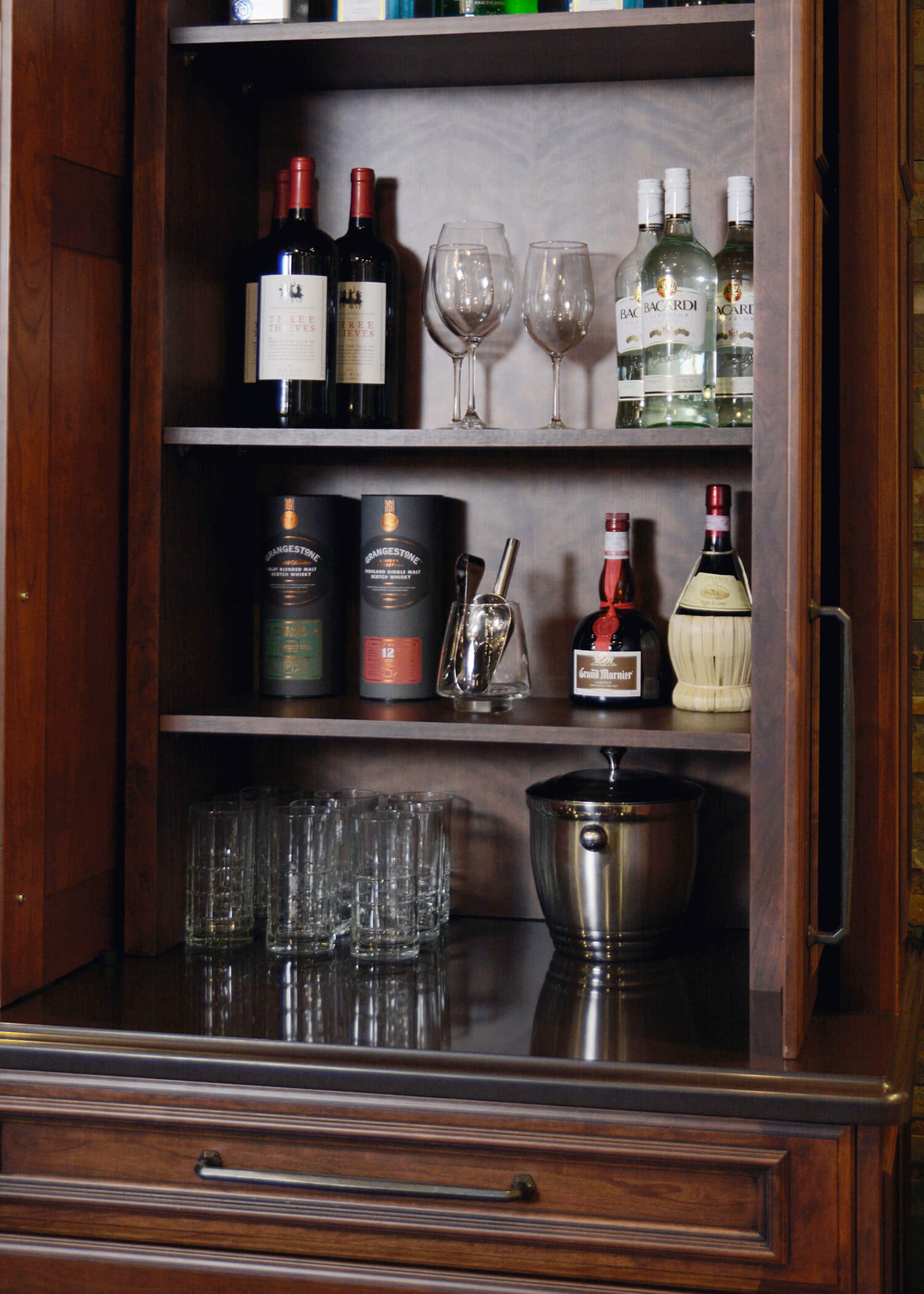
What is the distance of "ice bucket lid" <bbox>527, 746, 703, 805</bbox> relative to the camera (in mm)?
1618

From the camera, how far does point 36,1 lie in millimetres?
1446

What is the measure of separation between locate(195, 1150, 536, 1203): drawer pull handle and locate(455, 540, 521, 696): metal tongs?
1.99 feet

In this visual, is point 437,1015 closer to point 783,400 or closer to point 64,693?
point 64,693

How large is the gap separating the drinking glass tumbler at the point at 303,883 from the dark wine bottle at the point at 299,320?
515 mm

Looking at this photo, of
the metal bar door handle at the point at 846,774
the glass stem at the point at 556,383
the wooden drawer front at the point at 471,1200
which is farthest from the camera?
the glass stem at the point at 556,383

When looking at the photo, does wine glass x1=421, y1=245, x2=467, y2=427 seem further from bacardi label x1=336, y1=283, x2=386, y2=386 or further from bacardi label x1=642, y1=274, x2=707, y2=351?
bacardi label x1=642, y1=274, x2=707, y2=351

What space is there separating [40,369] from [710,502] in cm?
82

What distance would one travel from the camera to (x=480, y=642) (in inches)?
66.7

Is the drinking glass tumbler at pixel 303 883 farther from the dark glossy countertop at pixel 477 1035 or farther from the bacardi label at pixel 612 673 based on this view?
the bacardi label at pixel 612 673

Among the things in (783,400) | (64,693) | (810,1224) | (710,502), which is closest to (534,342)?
(710,502)

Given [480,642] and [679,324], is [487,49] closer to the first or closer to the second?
[679,324]

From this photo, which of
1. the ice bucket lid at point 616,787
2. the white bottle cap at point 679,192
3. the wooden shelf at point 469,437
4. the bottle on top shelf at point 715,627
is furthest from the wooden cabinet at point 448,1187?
the white bottle cap at point 679,192

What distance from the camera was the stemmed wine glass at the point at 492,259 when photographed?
1688 mm

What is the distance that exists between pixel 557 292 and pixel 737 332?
0.23 m
